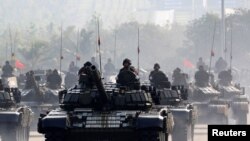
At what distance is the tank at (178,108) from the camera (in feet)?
135

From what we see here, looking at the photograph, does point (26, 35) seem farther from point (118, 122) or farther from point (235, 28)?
point (118, 122)

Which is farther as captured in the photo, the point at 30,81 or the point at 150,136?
the point at 30,81

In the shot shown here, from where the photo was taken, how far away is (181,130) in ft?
138

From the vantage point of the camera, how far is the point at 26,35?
161375 millimetres

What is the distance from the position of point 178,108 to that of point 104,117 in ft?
30.7

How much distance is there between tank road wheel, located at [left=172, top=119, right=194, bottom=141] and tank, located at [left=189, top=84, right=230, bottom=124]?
834 centimetres

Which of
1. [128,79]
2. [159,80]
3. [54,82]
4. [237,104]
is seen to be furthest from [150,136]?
[237,104]

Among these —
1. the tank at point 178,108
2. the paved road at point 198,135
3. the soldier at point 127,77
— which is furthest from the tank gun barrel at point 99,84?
the paved road at point 198,135

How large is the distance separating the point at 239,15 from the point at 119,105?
4243 inches

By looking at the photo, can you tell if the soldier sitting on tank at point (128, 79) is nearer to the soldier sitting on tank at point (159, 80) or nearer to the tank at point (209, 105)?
the soldier sitting on tank at point (159, 80)

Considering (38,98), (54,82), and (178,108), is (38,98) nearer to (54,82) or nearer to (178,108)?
(54,82)

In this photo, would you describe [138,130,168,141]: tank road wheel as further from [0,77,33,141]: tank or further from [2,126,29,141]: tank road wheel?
[2,126,29,141]: tank road wheel

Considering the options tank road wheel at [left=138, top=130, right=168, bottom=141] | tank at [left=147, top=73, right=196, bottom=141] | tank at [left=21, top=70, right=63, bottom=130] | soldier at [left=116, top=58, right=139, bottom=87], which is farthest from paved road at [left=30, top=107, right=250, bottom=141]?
tank road wheel at [left=138, top=130, right=168, bottom=141]

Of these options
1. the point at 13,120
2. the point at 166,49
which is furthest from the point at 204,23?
the point at 13,120
